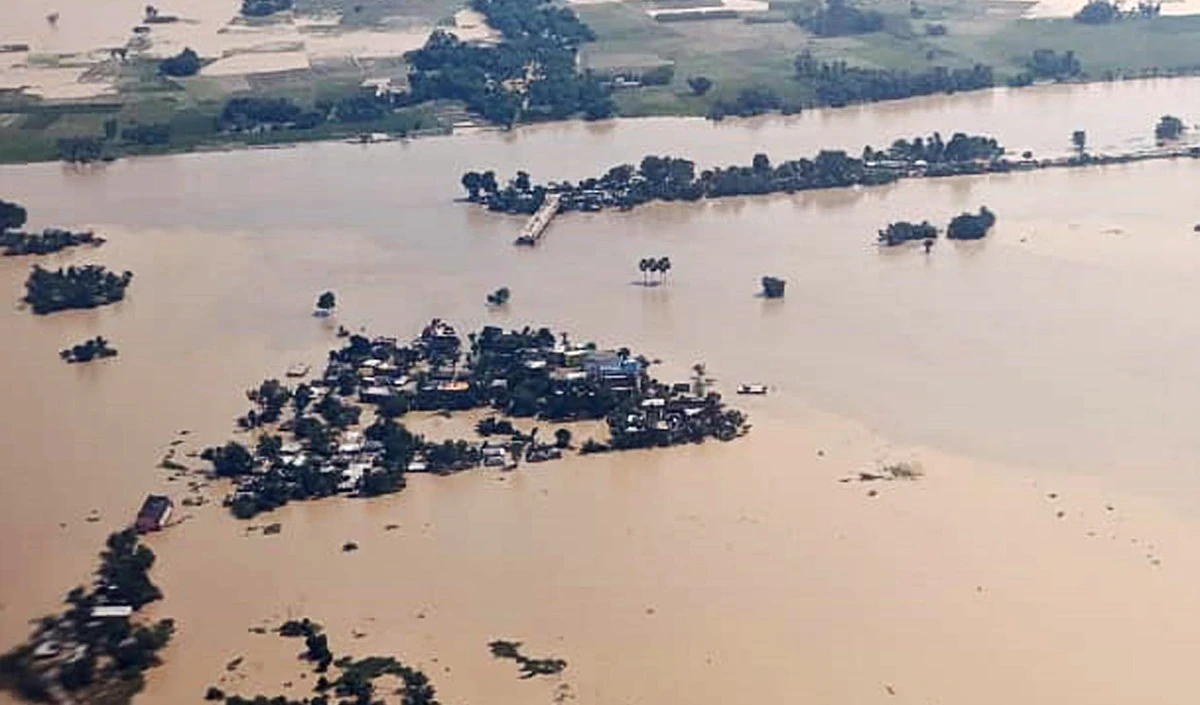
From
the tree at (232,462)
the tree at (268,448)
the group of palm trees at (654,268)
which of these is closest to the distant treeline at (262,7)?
the group of palm trees at (654,268)

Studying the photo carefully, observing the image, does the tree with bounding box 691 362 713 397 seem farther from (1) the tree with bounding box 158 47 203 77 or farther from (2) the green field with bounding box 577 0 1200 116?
(1) the tree with bounding box 158 47 203 77

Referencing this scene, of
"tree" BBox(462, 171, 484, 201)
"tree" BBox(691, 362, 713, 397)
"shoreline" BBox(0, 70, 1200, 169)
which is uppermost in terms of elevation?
"shoreline" BBox(0, 70, 1200, 169)

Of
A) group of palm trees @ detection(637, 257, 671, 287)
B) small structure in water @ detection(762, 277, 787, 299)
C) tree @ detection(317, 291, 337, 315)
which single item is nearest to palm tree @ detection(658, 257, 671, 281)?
group of palm trees @ detection(637, 257, 671, 287)

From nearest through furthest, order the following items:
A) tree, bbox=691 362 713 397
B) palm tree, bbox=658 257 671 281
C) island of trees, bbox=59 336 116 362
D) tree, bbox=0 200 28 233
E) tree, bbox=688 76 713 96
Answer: tree, bbox=691 362 713 397 < island of trees, bbox=59 336 116 362 < palm tree, bbox=658 257 671 281 < tree, bbox=0 200 28 233 < tree, bbox=688 76 713 96

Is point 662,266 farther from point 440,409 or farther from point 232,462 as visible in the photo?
point 232,462

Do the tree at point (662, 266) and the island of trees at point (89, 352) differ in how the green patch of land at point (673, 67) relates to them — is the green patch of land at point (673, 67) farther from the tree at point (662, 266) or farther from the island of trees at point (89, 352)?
the island of trees at point (89, 352)

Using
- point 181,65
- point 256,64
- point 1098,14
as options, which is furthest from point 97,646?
point 1098,14
